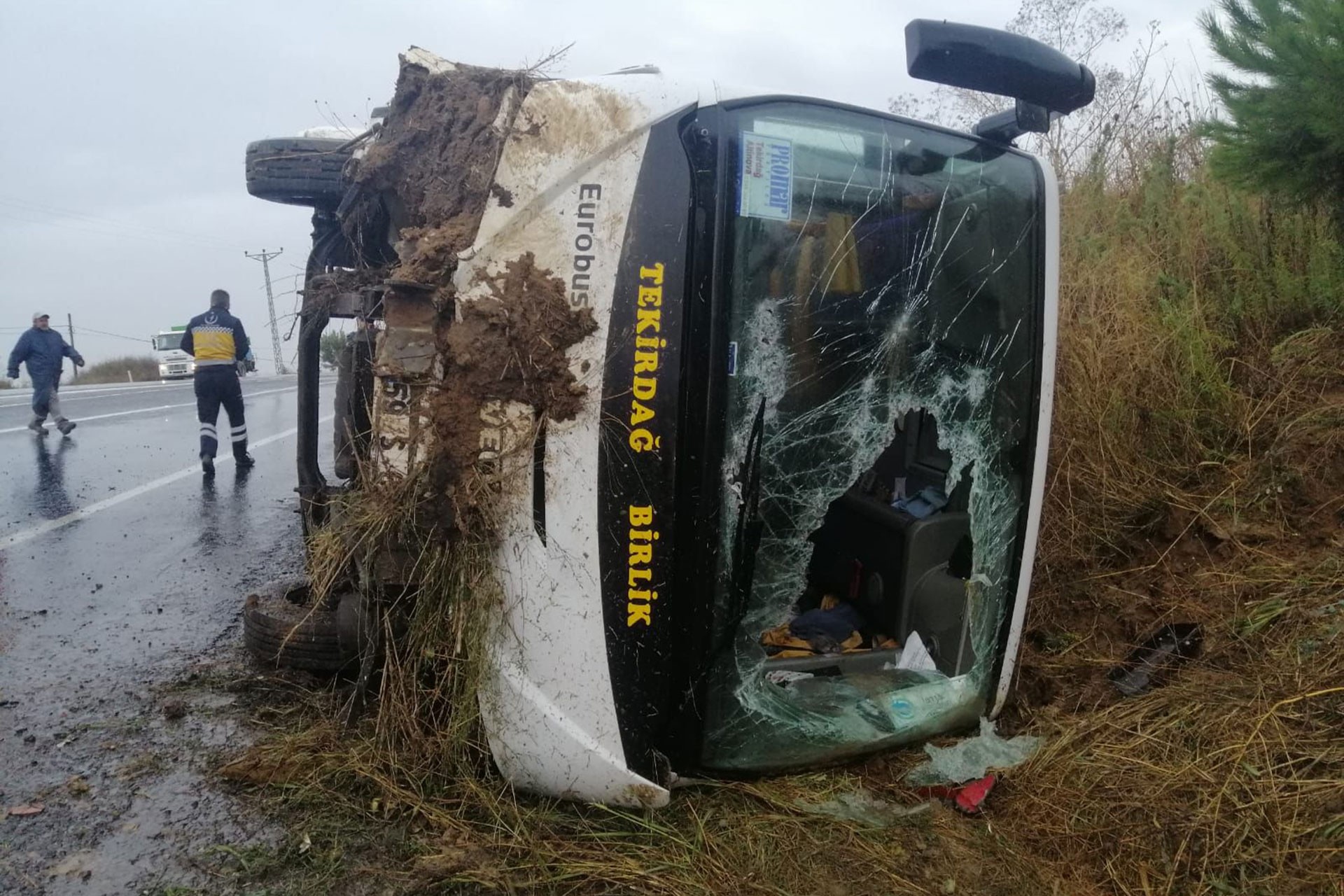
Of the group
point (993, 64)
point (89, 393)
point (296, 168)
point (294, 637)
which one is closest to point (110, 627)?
point (294, 637)

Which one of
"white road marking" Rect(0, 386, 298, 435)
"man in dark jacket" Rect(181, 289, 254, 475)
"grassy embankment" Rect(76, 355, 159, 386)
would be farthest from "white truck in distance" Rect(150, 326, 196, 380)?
"man in dark jacket" Rect(181, 289, 254, 475)

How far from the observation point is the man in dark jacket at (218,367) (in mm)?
8734

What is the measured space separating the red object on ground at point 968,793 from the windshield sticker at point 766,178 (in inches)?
67.1

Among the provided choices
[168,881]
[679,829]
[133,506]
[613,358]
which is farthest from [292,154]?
[133,506]

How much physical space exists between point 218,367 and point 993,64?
8300 mm

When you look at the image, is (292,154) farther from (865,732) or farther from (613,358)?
(865,732)

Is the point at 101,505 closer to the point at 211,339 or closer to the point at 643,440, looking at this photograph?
the point at 211,339

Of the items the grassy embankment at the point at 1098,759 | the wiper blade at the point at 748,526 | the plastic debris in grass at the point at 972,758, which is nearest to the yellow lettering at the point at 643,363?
the wiper blade at the point at 748,526

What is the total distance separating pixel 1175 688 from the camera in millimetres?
2924

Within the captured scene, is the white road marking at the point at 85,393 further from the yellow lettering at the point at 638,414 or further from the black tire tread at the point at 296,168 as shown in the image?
the yellow lettering at the point at 638,414

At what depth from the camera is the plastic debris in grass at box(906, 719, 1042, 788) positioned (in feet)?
8.98

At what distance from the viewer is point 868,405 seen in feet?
8.52

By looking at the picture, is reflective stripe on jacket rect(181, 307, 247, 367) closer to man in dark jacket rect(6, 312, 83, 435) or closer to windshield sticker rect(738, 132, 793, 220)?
man in dark jacket rect(6, 312, 83, 435)

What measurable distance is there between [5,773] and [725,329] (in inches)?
99.4
